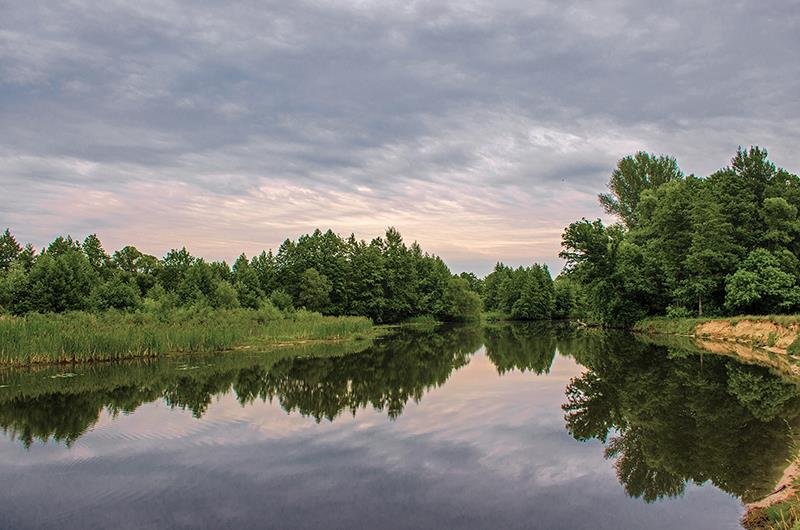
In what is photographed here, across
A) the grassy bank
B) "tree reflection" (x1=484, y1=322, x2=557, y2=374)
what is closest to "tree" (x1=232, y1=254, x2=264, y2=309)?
the grassy bank

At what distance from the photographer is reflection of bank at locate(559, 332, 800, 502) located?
1043cm

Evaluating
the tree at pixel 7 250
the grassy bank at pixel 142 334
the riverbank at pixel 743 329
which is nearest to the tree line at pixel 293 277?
the tree at pixel 7 250

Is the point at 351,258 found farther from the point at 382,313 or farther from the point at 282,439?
the point at 282,439

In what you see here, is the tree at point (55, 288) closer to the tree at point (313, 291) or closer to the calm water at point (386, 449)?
the tree at point (313, 291)

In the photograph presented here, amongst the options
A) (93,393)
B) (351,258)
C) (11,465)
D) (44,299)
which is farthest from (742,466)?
(351,258)

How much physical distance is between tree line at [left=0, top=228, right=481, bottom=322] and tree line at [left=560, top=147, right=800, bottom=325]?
30072 mm

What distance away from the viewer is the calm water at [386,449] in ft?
29.0

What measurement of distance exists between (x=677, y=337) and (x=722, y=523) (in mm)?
40630

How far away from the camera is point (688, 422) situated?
1493 cm

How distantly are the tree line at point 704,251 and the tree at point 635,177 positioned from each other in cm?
1464

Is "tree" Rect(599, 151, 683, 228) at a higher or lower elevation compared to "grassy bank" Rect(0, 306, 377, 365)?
higher

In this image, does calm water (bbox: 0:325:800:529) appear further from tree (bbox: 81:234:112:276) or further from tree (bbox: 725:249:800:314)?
tree (bbox: 81:234:112:276)

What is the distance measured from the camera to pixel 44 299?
50.1m

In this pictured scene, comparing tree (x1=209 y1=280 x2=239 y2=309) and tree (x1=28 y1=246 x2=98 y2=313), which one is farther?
tree (x1=209 y1=280 x2=239 y2=309)
